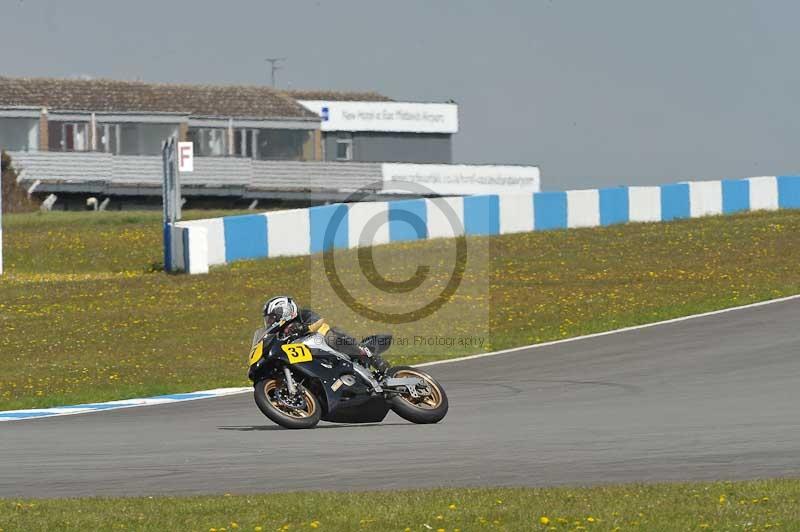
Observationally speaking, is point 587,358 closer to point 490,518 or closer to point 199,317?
point 199,317

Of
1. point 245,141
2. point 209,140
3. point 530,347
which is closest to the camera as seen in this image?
point 530,347

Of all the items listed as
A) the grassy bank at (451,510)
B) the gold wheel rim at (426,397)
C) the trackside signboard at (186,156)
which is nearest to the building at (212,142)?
the trackside signboard at (186,156)

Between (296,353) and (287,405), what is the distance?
0.57 metres

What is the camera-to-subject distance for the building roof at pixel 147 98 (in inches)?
2411

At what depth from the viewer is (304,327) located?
13719 mm

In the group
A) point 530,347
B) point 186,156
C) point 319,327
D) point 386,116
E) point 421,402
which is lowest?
point 530,347

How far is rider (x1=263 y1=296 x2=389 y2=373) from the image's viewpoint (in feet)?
44.8

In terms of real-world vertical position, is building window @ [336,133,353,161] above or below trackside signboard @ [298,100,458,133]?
below

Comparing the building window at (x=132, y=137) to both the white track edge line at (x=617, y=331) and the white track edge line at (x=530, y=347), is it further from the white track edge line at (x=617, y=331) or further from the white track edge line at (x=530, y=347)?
the white track edge line at (x=530, y=347)

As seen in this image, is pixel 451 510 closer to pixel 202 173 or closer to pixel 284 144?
pixel 202 173

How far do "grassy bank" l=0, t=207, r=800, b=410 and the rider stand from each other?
5.95m

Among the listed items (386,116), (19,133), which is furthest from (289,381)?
(386,116)

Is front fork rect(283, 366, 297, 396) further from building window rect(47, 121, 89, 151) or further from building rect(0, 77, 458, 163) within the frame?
building window rect(47, 121, 89, 151)

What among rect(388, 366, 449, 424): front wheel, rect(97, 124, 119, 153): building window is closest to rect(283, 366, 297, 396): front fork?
rect(388, 366, 449, 424): front wheel
